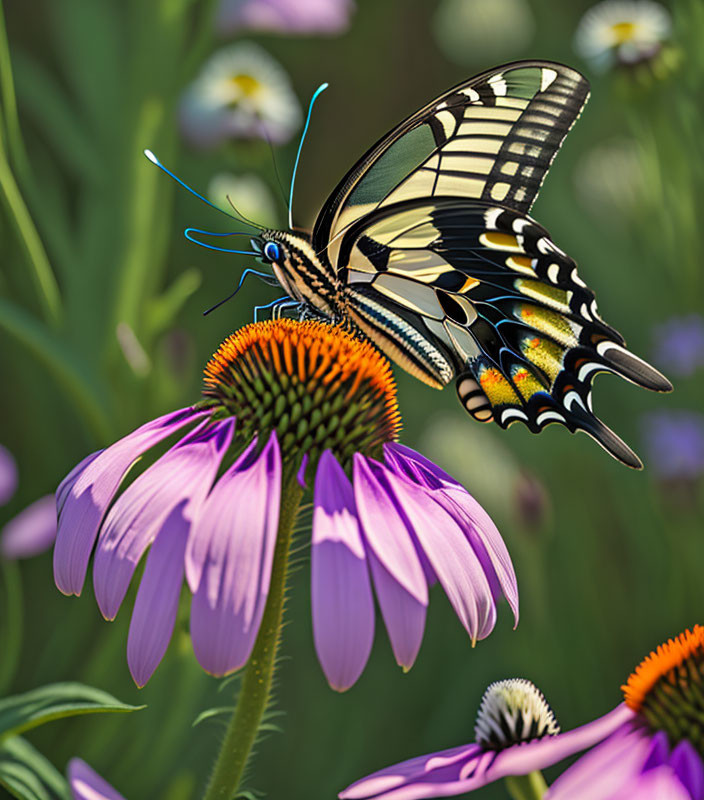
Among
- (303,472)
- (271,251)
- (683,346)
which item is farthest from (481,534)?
(683,346)

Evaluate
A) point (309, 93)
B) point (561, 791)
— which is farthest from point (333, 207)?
point (309, 93)

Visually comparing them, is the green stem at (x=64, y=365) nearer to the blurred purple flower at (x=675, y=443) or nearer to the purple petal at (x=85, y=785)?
the purple petal at (x=85, y=785)

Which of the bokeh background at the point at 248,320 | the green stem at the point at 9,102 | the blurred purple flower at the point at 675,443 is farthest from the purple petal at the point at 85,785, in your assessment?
the blurred purple flower at the point at 675,443

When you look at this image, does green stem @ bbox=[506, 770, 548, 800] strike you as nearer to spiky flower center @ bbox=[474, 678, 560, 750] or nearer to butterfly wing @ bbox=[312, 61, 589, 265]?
spiky flower center @ bbox=[474, 678, 560, 750]

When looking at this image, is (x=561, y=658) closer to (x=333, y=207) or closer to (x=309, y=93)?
(x=333, y=207)

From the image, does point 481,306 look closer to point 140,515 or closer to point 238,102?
point 140,515

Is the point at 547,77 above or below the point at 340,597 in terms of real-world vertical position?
above
